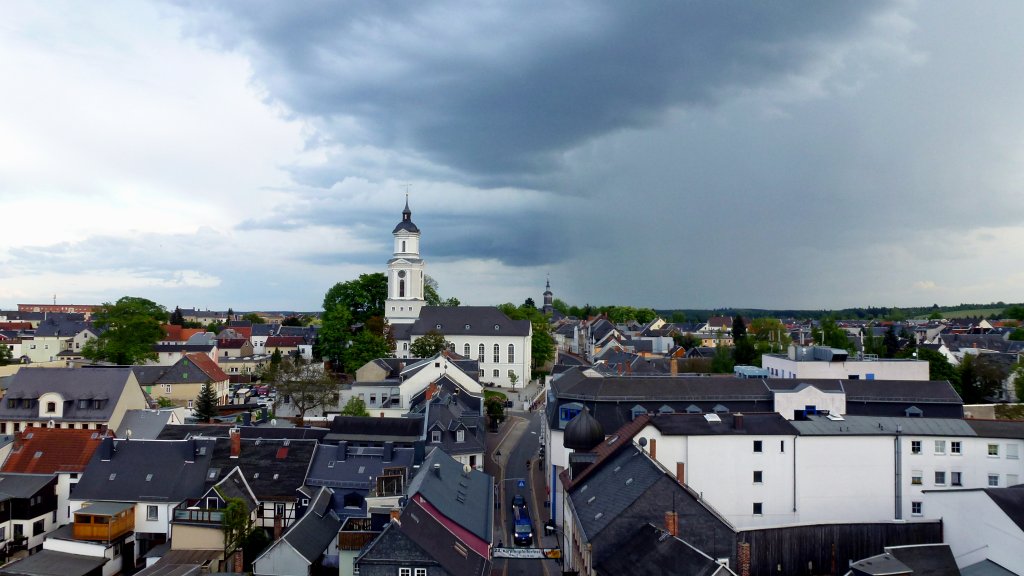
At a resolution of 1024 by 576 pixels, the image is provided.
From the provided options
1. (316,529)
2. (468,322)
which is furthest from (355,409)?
(468,322)

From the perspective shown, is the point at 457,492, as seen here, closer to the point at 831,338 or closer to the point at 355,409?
the point at 355,409

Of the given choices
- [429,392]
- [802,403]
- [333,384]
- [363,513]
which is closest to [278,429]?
[363,513]

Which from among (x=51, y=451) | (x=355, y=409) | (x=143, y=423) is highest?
(x=355, y=409)

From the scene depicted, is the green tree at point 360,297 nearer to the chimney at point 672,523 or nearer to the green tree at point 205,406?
the green tree at point 205,406

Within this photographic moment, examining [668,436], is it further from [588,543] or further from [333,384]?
[333,384]

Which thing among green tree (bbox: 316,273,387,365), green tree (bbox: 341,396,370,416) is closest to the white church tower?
green tree (bbox: 316,273,387,365)

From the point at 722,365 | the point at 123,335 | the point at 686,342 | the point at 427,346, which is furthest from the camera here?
the point at 686,342
